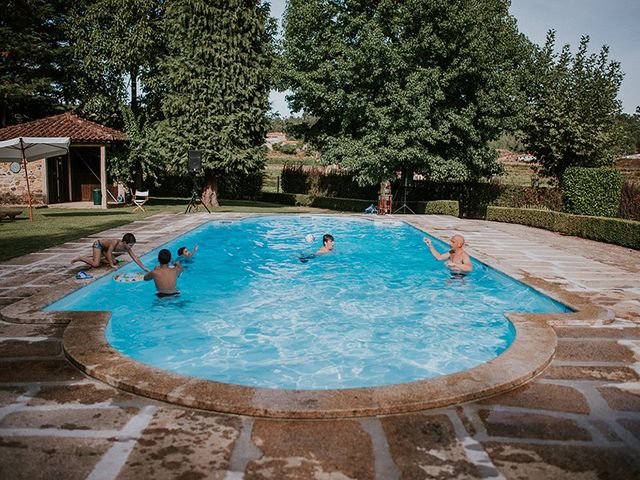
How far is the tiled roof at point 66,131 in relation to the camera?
22.9m

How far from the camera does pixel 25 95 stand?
28.1m

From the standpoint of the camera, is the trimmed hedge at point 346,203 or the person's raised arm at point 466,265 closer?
the person's raised arm at point 466,265

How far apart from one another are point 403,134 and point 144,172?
1549 cm


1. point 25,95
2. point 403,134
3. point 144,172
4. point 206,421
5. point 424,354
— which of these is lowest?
point 424,354

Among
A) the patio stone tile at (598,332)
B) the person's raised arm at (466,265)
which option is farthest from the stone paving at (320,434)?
the person's raised arm at (466,265)

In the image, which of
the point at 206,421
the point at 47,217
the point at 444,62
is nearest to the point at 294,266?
the point at 206,421

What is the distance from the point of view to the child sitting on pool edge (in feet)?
26.8

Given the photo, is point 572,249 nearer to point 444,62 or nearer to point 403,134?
point 403,134

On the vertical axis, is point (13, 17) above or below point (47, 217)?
above

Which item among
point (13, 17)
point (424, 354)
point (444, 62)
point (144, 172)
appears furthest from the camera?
point (13, 17)

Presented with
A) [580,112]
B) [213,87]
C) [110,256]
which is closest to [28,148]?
[110,256]

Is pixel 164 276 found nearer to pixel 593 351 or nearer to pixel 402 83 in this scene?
pixel 593 351

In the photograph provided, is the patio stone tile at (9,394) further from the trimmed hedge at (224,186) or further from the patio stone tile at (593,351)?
the trimmed hedge at (224,186)

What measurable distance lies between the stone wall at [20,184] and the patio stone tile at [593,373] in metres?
25.3
